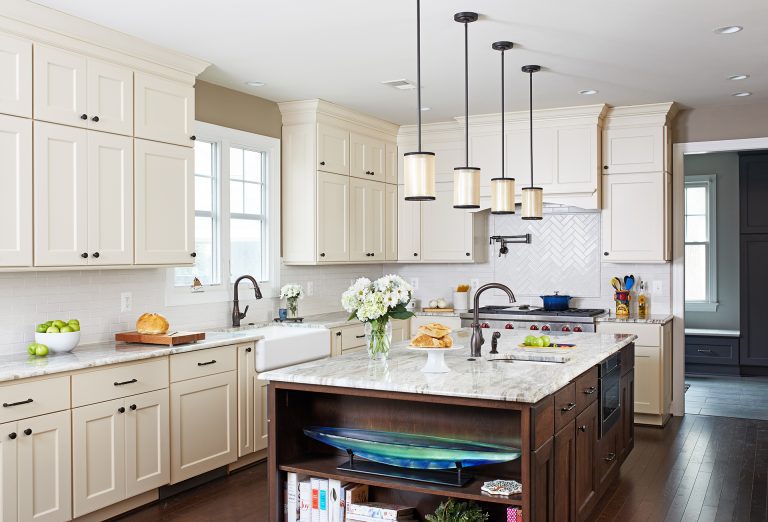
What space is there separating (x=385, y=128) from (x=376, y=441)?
171 inches

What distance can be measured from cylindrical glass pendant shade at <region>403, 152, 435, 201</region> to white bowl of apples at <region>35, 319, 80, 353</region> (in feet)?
6.51

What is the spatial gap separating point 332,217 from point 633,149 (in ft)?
8.76

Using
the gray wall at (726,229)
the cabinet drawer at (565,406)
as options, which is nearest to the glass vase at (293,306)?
the cabinet drawer at (565,406)

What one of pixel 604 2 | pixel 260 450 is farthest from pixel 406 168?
pixel 260 450

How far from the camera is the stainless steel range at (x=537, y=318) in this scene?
6316mm

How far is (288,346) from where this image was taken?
207 inches

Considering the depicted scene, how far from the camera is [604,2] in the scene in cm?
382


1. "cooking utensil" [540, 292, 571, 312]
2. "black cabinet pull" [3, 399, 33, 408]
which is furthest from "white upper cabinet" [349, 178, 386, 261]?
"black cabinet pull" [3, 399, 33, 408]

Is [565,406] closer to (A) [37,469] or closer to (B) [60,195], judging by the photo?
(A) [37,469]

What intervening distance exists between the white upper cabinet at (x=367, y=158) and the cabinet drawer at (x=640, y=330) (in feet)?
8.05

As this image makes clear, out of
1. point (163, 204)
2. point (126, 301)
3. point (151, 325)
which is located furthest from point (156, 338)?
point (163, 204)

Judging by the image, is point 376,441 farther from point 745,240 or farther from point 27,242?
point 745,240

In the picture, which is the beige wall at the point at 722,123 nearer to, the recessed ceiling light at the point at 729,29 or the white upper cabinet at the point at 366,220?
the recessed ceiling light at the point at 729,29

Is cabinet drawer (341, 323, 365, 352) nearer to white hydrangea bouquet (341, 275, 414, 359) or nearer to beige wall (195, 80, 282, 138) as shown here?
beige wall (195, 80, 282, 138)
